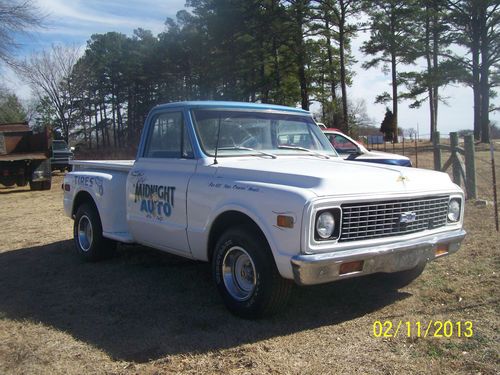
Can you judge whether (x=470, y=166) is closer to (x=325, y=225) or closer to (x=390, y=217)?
(x=390, y=217)

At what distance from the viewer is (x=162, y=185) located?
527 cm

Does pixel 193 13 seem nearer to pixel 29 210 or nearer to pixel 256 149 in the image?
pixel 29 210

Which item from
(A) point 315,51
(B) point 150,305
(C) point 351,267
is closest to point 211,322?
(B) point 150,305

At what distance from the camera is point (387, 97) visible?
42.4 m

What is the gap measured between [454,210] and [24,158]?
15.5 metres

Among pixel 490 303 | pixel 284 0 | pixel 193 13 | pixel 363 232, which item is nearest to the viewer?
pixel 363 232

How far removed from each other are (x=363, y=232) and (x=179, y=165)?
6.61 ft

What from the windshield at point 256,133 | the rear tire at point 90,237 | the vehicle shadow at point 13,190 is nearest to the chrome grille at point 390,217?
the windshield at point 256,133

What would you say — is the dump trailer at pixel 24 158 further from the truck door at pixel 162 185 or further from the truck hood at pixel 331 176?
the truck hood at pixel 331 176

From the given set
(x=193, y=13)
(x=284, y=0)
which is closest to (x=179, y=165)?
(x=284, y=0)

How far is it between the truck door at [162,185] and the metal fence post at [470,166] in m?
6.61

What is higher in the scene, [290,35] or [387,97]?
[290,35]

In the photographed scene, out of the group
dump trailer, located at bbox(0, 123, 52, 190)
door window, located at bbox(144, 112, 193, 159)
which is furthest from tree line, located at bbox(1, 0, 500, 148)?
door window, located at bbox(144, 112, 193, 159)

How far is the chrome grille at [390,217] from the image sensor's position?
398 centimetres
